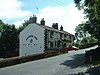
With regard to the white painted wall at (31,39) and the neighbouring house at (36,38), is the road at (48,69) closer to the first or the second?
the neighbouring house at (36,38)

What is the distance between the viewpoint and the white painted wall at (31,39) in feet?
251

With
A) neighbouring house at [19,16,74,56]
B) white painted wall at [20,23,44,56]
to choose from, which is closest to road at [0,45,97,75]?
neighbouring house at [19,16,74,56]

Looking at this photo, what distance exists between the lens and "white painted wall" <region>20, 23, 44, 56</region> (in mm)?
76650

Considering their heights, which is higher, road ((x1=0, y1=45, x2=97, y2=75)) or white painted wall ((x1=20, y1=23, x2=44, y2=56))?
white painted wall ((x1=20, y1=23, x2=44, y2=56))

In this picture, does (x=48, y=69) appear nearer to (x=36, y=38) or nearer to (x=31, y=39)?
(x=36, y=38)

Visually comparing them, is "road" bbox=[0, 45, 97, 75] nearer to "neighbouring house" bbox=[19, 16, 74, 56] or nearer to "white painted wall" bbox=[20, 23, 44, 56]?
"neighbouring house" bbox=[19, 16, 74, 56]

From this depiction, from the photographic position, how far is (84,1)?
31.9 meters

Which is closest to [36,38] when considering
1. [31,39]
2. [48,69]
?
[31,39]

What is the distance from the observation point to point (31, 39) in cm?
7944

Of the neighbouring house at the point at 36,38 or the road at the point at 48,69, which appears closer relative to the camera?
the road at the point at 48,69

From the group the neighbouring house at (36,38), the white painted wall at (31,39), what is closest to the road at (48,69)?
the neighbouring house at (36,38)

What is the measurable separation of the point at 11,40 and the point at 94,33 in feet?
151

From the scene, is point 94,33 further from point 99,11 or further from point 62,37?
point 62,37

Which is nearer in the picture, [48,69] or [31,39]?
[48,69]
